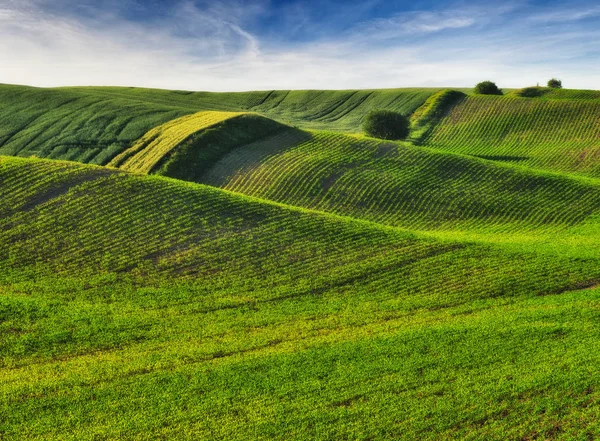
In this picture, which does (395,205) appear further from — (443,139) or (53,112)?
(53,112)

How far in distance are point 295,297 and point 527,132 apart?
73565mm

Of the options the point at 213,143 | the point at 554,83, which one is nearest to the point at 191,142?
the point at 213,143

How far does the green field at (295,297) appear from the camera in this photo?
55.8 ft

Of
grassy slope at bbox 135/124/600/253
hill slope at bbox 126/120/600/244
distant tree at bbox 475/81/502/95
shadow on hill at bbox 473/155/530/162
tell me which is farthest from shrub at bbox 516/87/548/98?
hill slope at bbox 126/120/600/244

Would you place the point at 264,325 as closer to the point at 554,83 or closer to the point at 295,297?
the point at 295,297

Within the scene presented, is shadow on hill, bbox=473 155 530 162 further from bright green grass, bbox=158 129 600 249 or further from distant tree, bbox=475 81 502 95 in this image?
distant tree, bbox=475 81 502 95

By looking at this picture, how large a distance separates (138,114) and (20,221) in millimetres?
45973

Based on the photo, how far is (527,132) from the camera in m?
83.4

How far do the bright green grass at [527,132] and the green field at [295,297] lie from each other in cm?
1953

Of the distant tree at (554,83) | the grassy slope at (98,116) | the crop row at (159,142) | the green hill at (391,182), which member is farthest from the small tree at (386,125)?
the distant tree at (554,83)

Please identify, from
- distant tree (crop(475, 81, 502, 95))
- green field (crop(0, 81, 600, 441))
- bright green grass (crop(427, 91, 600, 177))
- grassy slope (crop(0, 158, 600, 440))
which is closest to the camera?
grassy slope (crop(0, 158, 600, 440))

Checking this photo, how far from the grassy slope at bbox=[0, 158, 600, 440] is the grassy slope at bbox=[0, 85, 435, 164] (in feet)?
86.2

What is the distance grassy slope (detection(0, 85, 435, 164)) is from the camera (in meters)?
64.4

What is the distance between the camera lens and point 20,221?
112 feet
